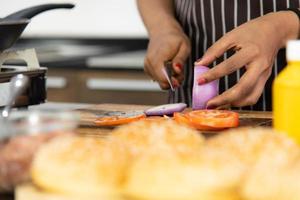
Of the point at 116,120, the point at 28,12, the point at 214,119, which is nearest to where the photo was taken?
the point at 214,119

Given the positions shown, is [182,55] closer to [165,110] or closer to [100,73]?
[165,110]

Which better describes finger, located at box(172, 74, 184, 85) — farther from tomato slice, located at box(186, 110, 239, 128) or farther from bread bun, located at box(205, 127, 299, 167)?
bread bun, located at box(205, 127, 299, 167)

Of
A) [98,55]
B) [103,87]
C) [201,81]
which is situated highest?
[201,81]

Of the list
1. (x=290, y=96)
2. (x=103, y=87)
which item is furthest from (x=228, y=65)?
(x=103, y=87)

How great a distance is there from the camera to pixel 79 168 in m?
0.88

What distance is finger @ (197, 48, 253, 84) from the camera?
1.63 meters

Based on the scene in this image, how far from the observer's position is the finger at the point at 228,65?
1.63m

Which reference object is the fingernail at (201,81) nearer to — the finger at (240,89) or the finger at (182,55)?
the finger at (240,89)

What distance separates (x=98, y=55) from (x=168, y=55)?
1.26m

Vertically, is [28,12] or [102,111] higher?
[28,12]

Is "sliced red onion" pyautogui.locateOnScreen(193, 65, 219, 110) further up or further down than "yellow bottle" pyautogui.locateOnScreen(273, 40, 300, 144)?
further down

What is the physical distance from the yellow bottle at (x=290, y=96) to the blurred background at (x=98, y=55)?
1.86m

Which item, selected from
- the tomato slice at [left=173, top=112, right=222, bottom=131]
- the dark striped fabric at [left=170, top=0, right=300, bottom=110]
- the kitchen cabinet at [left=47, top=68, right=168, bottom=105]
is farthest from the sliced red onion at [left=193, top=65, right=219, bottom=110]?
the kitchen cabinet at [left=47, top=68, right=168, bottom=105]

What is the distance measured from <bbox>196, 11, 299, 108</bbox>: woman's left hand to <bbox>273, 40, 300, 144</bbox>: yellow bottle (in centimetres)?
48
